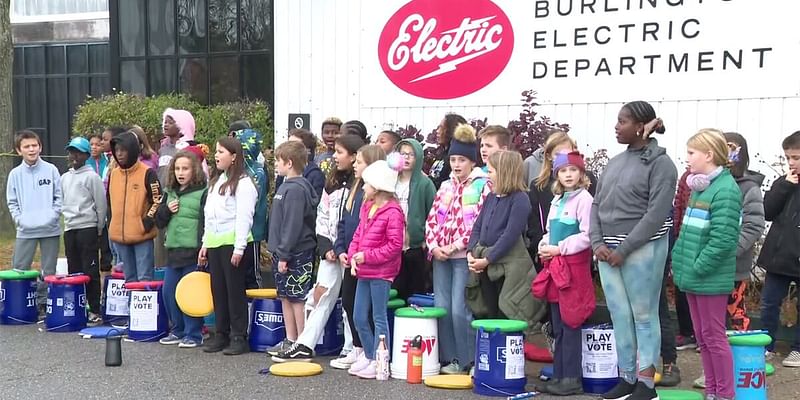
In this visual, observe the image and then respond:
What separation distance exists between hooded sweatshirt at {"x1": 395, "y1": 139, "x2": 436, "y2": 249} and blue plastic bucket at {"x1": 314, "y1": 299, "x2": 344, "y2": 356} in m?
0.93

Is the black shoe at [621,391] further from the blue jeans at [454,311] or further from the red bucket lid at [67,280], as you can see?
the red bucket lid at [67,280]

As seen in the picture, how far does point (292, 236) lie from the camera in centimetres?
829

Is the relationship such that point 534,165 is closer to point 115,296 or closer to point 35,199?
point 115,296

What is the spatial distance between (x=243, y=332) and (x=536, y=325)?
2.66 meters

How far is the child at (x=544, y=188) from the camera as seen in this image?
7.71 metres

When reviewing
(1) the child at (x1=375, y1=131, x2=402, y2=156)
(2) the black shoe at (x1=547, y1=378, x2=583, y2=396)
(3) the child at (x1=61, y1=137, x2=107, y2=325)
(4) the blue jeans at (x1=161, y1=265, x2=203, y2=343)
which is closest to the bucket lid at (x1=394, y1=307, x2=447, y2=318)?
(2) the black shoe at (x1=547, y1=378, x2=583, y2=396)

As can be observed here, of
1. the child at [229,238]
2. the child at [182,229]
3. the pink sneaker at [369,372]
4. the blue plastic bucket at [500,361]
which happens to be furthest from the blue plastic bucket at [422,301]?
the child at [182,229]

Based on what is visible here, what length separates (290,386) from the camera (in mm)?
7457

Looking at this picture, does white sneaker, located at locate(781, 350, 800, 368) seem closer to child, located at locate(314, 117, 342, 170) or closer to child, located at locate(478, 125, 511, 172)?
child, located at locate(478, 125, 511, 172)

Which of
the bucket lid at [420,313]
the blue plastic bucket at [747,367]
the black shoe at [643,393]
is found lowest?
the black shoe at [643,393]

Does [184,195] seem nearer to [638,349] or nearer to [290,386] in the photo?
[290,386]

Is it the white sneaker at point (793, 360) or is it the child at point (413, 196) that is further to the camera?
the child at point (413, 196)

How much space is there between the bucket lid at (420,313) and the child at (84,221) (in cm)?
398

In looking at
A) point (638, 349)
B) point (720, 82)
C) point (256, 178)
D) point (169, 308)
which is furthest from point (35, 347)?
point (720, 82)
